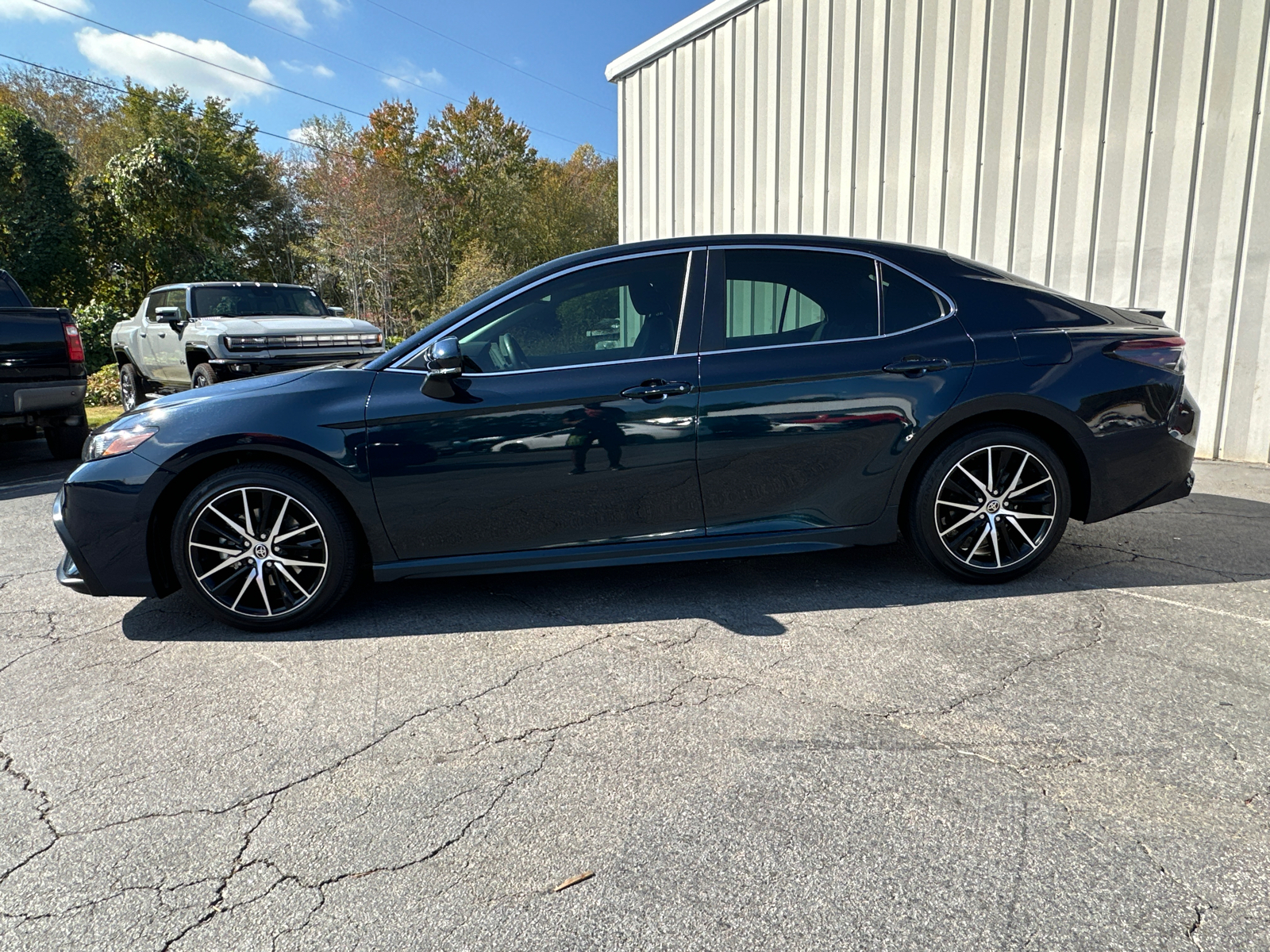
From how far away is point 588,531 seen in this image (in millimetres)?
3611

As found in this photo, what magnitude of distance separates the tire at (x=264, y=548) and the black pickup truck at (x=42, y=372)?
Result: 4.60m

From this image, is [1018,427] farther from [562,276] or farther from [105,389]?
[105,389]

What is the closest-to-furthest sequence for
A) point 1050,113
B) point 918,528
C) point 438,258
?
point 918,528 < point 1050,113 < point 438,258

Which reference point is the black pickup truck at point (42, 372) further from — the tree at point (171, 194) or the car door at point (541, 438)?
the tree at point (171, 194)

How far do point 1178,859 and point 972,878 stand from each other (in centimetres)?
Result: 52

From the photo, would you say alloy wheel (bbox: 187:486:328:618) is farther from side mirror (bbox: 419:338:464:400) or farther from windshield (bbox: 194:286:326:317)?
windshield (bbox: 194:286:326:317)

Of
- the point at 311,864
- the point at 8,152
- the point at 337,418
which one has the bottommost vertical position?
the point at 311,864

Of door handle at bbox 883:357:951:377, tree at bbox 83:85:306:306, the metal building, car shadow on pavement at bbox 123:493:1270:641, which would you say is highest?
tree at bbox 83:85:306:306

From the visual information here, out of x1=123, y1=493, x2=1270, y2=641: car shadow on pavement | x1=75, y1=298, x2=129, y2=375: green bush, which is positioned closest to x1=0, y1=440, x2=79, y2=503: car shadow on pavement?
x1=123, y1=493, x2=1270, y2=641: car shadow on pavement

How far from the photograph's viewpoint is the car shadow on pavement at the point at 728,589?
143 inches

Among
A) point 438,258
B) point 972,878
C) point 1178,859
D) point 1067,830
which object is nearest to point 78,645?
point 972,878

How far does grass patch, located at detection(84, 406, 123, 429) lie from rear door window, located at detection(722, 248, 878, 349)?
9.59 metres

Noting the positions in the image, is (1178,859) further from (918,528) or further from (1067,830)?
(918,528)

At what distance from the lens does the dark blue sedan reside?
3500mm
